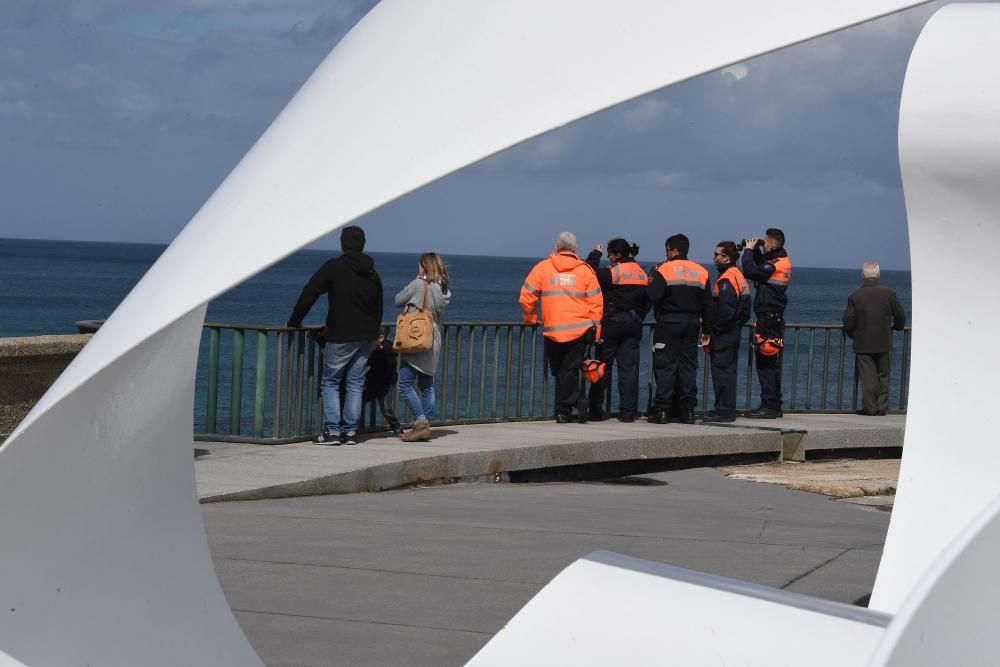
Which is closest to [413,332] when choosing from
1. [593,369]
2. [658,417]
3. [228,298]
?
[593,369]

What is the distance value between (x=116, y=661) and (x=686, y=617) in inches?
67.7

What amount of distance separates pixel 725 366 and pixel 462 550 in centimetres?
763

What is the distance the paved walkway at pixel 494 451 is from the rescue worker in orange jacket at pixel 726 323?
41 cm

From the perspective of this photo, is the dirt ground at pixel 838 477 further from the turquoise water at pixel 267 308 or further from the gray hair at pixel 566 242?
the turquoise water at pixel 267 308

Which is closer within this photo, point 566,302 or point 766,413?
point 566,302

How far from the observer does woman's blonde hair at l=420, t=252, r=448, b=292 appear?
42.7ft

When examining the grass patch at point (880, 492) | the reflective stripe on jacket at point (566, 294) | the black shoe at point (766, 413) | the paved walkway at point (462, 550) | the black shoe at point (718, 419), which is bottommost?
the paved walkway at point (462, 550)

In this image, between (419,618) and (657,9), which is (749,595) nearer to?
(657,9)

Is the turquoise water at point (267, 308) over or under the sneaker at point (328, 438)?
over

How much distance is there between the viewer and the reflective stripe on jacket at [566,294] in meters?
14.5

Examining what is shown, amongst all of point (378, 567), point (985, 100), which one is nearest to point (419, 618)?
point (378, 567)

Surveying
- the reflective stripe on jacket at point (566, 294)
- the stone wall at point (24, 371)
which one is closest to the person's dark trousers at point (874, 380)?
the reflective stripe on jacket at point (566, 294)

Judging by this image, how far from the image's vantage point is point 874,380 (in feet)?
57.5

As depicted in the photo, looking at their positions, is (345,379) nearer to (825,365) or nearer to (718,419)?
(718,419)
